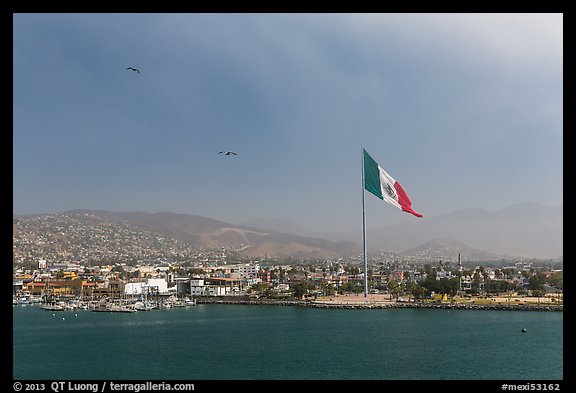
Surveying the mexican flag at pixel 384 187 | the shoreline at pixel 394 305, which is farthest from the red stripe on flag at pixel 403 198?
the shoreline at pixel 394 305

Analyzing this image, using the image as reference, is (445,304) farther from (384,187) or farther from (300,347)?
(300,347)

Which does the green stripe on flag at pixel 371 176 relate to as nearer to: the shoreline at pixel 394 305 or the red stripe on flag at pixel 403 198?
the red stripe on flag at pixel 403 198

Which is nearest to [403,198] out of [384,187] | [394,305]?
[384,187]

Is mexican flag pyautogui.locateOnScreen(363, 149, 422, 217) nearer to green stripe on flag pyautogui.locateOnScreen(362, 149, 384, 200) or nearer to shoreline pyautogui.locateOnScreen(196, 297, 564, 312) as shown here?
green stripe on flag pyautogui.locateOnScreen(362, 149, 384, 200)

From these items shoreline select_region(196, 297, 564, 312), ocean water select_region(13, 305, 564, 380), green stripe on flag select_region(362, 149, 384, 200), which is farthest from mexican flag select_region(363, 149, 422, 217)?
shoreline select_region(196, 297, 564, 312)
